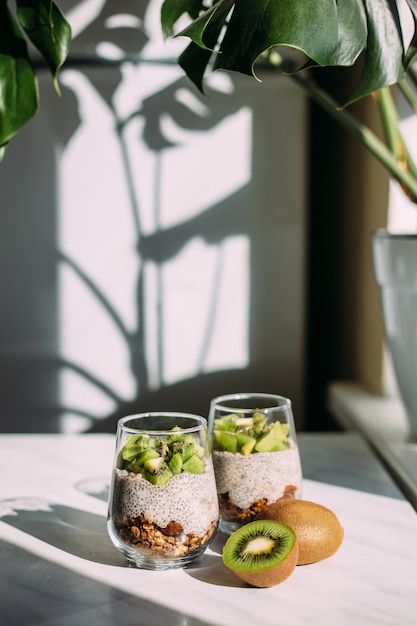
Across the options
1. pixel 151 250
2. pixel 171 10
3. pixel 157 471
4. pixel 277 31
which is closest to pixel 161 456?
pixel 157 471

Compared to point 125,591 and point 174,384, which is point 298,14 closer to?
point 125,591

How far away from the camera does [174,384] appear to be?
5.13ft

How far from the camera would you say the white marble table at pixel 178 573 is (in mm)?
638

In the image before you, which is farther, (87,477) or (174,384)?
(174,384)

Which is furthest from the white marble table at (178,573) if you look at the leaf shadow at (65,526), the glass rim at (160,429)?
the glass rim at (160,429)

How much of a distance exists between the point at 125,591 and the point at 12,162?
3.37 feet

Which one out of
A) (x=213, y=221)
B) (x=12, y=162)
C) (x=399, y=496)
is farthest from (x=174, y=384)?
(x=399, y=496)

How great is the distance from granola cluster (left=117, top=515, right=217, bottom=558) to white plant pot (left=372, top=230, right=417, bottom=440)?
53 cm

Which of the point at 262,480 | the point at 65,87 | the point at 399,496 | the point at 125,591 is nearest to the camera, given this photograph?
the point at 125,591

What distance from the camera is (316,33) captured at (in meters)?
0.72

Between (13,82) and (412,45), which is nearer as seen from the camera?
(412,45)

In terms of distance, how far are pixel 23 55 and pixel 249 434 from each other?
561mm

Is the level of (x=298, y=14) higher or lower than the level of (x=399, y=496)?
higher

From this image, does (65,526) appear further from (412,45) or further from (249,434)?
(412,45)
